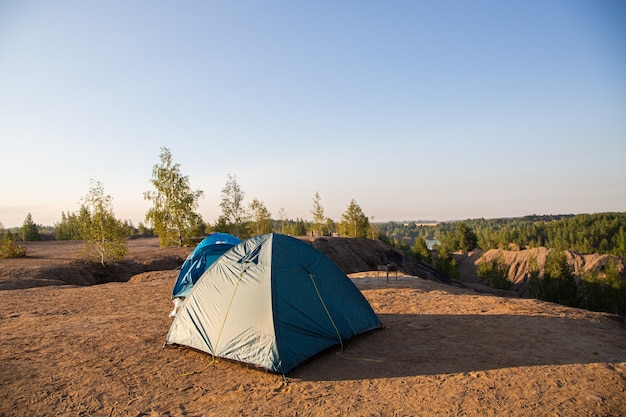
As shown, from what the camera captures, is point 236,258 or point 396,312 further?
point 396,312

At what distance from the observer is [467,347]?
7285mm

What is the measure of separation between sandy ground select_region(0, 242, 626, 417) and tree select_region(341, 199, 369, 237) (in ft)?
151

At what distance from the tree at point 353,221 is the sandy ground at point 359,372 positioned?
45893mm

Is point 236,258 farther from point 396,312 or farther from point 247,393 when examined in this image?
point 396,312

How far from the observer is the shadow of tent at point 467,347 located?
6340 millimetres

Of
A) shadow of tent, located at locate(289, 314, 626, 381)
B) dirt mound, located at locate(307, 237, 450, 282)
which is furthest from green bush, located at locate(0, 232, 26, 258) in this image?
shadow of tent, located at locate(289, 314, 626, 381)

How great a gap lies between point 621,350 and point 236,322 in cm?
776

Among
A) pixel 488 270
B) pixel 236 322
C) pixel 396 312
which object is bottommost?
pixel 488 270

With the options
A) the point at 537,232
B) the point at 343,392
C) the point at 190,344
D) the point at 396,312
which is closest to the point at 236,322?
the point at 190,344

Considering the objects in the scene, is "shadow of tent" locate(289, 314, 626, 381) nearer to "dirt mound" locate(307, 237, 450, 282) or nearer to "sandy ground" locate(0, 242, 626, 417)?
"sandy ground" locate(0, 242, 626, 417)

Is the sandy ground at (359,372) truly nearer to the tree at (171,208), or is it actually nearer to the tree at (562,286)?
the tree at (171,208)

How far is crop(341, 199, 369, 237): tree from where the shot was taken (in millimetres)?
56125

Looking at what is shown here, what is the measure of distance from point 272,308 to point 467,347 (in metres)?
4.23

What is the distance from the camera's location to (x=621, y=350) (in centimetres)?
685
